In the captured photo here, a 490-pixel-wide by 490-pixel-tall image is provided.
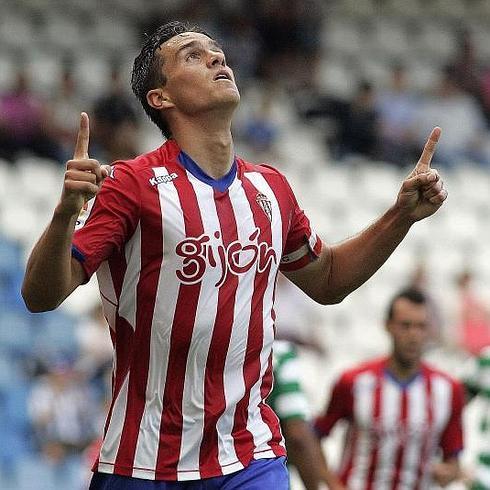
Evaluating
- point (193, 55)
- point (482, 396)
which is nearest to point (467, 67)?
point (482, 396)

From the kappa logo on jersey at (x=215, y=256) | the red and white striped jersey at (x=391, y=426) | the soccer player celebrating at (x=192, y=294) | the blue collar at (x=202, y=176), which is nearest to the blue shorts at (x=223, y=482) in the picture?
the soccer player celebrating at (x=192, y=294)

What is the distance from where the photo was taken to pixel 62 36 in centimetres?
1423

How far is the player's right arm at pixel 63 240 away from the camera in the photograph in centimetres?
398

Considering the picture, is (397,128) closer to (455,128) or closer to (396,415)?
(455,128)

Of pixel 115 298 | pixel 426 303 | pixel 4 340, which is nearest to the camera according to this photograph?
pixel 115 298

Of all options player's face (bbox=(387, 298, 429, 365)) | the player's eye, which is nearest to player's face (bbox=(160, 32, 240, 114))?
the player's eye

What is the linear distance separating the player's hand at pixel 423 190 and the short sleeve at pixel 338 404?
8.72 ft

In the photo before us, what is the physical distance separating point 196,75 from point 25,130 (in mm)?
8252

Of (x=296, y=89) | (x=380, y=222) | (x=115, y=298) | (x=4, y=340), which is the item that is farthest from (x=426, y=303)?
(x=296, y=89)

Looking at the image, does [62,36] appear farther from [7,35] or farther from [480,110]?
[480,110]

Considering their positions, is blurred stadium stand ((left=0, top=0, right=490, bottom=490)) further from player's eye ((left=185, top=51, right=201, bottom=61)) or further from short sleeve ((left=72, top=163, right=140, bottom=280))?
short sleeve ((left=72, top=163, right=140, bottom=280))

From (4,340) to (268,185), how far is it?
21.8 ft

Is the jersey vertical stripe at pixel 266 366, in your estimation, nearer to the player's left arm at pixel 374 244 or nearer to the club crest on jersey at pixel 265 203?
the club crest on jersey at pixel 265 203

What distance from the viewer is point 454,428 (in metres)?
7.23
